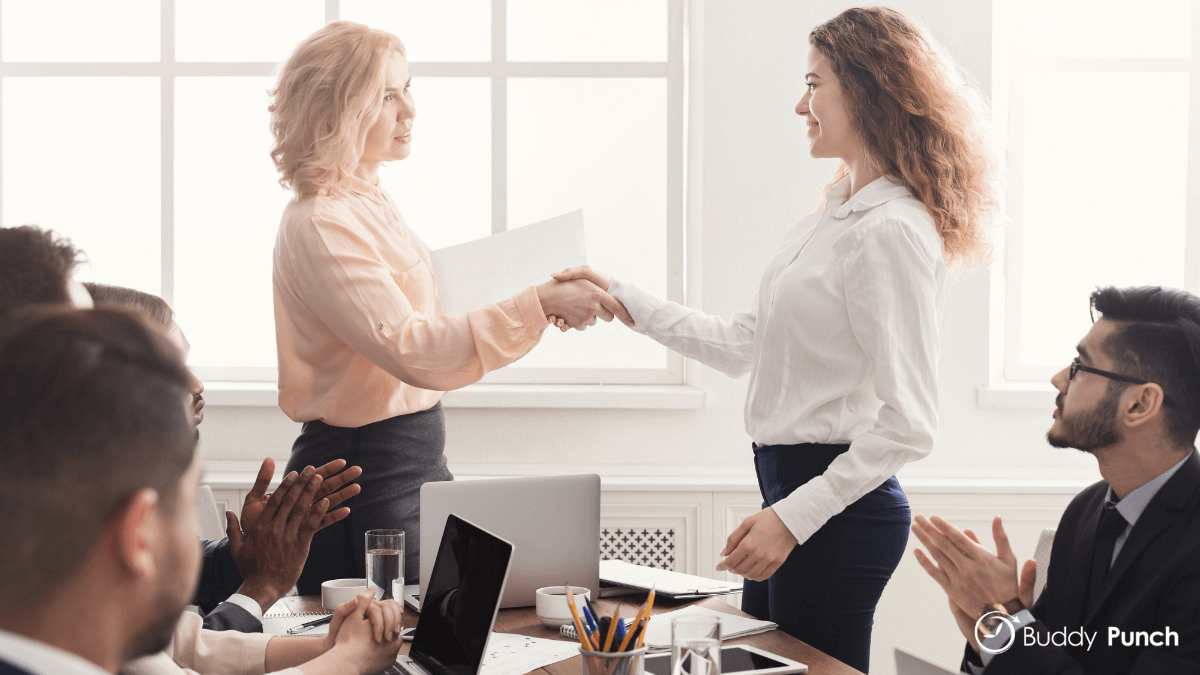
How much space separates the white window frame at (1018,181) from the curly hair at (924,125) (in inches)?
69.7

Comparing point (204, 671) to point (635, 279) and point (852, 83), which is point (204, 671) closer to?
point (852, 83)

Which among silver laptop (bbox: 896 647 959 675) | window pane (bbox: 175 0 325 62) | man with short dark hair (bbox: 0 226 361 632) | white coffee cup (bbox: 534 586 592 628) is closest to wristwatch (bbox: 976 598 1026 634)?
silver laptop (bbox: 896 647 959 675)

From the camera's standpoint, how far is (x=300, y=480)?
1520 mm

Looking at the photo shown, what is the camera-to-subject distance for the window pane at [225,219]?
345cm

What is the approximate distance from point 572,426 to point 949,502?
49.1 inches

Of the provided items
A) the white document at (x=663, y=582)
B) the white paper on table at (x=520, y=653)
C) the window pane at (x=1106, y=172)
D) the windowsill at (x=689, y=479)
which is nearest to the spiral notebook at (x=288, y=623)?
the white paper on table at (x=520, y=653)

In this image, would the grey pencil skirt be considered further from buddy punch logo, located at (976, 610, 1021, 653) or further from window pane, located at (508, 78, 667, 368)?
window pane, located at (508, 78, 667, 368)

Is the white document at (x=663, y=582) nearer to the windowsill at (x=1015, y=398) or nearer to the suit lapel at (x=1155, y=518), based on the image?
the suit lapel at (x=1155, y=518)

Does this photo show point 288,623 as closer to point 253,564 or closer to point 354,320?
point 253,564

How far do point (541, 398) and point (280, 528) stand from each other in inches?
69.0

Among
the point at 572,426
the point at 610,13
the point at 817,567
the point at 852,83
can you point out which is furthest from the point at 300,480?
the point at 610,13

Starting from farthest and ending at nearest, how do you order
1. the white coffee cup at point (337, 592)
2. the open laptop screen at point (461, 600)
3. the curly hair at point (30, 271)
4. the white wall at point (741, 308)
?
the white wall at point (741, 308) → the white coffee cup at point (337, 592) → the open laptop screen at point (461, 600) → the curly hair at point (30, 271)

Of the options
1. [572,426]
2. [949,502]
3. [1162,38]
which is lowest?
[949,502]

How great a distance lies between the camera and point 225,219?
3.47m
